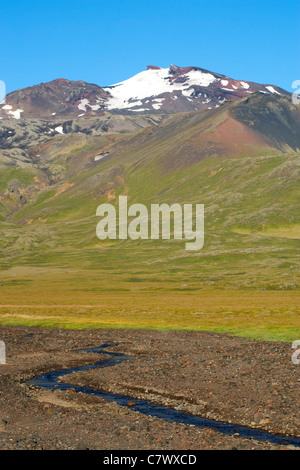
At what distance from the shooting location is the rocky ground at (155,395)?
25328 mm

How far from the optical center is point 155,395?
112 ft

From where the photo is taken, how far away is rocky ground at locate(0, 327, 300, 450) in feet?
83.1

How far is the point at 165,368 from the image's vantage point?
135 feet

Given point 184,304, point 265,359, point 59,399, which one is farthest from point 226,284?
point 59,399

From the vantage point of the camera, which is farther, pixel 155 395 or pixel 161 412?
pixel 155 395

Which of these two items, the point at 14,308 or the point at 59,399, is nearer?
the point at 59,399

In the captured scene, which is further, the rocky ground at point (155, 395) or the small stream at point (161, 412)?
the small stream at point (161, 412)

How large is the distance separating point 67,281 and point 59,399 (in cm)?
15198

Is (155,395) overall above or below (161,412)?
below

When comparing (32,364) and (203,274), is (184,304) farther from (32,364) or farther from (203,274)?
(203,274)

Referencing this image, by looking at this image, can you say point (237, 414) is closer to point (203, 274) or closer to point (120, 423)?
point (120, 423)

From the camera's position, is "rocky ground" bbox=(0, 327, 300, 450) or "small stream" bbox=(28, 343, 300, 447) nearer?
"rocky ground" bbox=(0, 327, 300, 450)
